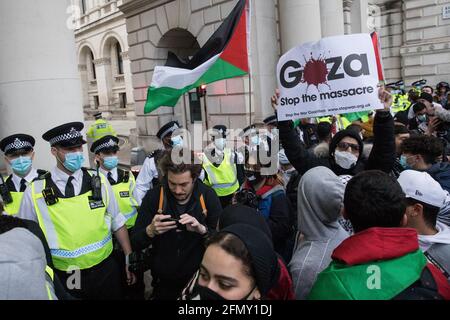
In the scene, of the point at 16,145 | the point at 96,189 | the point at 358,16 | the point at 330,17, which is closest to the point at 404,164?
the point at 96,189

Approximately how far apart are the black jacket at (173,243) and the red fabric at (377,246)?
53.6 inches

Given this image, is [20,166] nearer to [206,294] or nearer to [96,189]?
[96,189]

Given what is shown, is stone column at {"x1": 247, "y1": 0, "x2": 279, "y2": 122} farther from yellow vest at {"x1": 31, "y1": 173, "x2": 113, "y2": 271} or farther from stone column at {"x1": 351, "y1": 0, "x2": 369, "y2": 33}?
yellow vest at {"x1": 31, "y1": 173, "x2": 113, "y2": 271}

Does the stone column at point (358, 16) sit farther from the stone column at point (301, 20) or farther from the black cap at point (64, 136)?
the black cap at point (64, 136)

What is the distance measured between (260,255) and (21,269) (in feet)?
3.07

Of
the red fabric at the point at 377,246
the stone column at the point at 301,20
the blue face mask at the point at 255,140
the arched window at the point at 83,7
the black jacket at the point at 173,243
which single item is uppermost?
the arched window at the point at 83,7

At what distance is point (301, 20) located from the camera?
34.8 ft

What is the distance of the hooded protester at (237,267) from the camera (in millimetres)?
1637

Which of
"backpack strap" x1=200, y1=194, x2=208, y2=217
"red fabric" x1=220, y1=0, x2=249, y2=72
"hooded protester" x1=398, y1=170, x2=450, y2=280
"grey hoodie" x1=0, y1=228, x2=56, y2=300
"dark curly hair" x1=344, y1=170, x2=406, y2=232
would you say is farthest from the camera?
"red fabric" x1=220, y1=0, x2=249, y2=72

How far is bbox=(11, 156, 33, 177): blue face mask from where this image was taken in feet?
12.5

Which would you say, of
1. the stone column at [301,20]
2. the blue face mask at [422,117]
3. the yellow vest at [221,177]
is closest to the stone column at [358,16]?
the stone column at [301,20]

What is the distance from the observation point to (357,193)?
1.84 m

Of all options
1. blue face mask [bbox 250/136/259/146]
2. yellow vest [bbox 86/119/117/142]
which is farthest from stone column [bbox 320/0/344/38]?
yellow vest [bbox 86/119/117/142]

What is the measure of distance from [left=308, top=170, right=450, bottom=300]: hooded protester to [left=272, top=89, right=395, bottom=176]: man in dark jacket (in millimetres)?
1367
